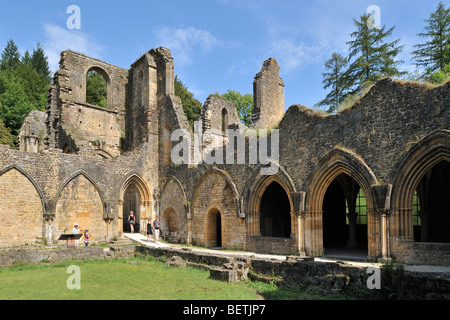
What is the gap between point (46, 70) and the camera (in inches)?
1759

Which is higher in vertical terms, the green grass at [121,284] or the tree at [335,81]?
the tree at [335,81]

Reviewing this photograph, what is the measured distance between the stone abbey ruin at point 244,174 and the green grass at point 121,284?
4.46m

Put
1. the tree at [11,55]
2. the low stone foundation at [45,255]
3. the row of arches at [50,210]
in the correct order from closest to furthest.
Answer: the low stone foundation at [45,255], the row of arches at [50,210], the tree at [11,55]

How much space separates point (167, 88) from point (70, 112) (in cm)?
568

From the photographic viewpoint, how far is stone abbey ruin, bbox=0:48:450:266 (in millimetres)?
10789

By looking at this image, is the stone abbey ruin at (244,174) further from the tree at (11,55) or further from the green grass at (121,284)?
the tree at (11,55)

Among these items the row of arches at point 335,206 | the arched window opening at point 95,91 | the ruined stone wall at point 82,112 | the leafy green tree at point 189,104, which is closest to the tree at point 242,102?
the leafy green tree at point 189,104

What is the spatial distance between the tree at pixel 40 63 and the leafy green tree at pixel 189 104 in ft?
58.4

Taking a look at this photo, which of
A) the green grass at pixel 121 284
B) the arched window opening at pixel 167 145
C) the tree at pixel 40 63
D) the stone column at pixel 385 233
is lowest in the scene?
the green grass at pixel 121 284

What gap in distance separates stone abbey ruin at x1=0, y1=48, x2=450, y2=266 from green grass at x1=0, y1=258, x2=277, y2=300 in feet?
14.6

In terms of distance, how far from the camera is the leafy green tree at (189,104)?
118 ft

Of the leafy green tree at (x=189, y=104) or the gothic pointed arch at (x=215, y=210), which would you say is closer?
the gothic pointed arch at (x=215, y=210)

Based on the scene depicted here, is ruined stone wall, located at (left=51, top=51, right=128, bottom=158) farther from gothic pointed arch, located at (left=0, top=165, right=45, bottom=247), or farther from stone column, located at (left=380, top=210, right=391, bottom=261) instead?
stone column, located at (left=380, top=210, right=391, bottom=261)

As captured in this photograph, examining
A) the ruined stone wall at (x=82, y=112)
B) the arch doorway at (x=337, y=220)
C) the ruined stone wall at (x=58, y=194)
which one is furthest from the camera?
the ruined stone wall at (x=82, y=112)
